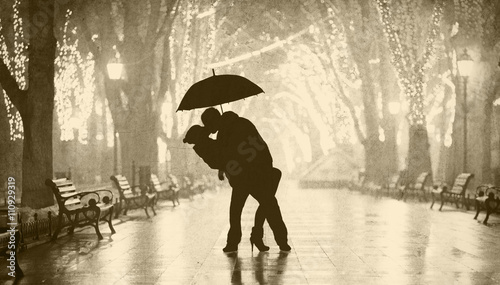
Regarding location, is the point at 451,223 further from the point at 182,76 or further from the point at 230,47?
the point at 230,47

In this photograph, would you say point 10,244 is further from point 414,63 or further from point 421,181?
point 414,63

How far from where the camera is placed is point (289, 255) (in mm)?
11641

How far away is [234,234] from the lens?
12.0 metres

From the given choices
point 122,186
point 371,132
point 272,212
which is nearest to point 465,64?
point 122,186

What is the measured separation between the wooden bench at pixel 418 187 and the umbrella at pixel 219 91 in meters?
16.1

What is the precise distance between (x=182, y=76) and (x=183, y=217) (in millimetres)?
19068

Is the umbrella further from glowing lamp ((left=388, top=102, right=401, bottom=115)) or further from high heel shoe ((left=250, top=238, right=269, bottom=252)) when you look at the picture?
glowing lamp ((left=388, top=102, right=401, bottom=115))

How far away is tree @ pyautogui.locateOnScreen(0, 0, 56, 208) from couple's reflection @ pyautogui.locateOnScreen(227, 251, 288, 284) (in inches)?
229

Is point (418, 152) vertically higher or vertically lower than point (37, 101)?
lower

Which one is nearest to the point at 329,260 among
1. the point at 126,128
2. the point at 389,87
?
the point at 126,128

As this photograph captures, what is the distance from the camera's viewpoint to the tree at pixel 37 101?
15977 mm

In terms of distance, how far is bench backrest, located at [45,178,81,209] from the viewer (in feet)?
46.0

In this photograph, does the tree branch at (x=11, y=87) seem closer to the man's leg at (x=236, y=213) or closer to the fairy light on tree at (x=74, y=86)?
the man's leg at (x=236, y=213)

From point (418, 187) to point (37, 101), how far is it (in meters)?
15.0
